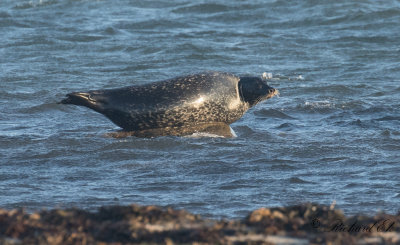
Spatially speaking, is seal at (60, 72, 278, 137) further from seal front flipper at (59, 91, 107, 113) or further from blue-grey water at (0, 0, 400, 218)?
blue-grey water at (0, 0, 400, 218)

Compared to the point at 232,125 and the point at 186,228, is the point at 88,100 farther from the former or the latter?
the point at 186,228

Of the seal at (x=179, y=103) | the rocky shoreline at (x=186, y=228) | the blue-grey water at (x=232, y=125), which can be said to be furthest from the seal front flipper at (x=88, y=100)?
the rocky shoreline at (x=186, y=228)

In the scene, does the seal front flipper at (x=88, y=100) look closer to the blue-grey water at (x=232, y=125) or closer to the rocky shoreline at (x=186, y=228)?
the blue-grey water at (x=232, y=125)

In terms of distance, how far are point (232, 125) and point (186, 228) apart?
4740 millimetres

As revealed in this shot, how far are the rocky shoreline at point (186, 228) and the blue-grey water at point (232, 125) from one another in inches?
43.2

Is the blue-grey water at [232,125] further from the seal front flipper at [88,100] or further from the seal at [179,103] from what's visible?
the seal front flipper at [88,100]

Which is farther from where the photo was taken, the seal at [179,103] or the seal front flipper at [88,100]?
the seal at [179,103]

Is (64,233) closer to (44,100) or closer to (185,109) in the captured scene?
(185,109)

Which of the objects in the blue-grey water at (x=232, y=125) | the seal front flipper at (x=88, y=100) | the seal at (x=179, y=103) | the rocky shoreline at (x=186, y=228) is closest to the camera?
the rocky shoreline at (x=186, y=228)

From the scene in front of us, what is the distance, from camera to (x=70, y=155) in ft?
24.5

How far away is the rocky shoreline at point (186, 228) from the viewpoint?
415 centimetres

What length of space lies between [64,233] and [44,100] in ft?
21.1

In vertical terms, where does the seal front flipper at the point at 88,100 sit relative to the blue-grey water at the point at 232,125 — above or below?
above

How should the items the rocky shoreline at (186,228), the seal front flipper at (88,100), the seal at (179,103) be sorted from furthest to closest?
the seal at (179,103), the seal front flipper at (88,100), the rocky shoreline at (186,228)
